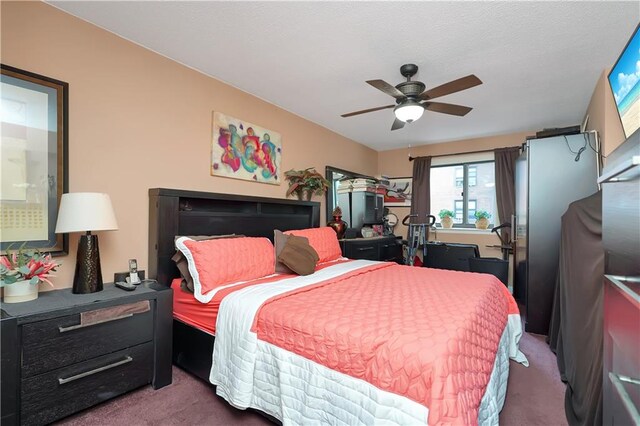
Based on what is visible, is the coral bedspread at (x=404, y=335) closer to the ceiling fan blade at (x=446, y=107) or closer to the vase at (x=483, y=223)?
the ceiling fan blade at (x=446, y=107)

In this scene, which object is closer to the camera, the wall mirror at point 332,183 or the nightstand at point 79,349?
the nightstand at point 79,349

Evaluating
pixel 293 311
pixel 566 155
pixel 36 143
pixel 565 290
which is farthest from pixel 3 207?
pixel 566 155

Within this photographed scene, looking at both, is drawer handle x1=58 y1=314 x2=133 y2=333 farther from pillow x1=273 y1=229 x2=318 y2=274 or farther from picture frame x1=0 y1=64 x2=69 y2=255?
pillow x1=273 y1=229 x2=318 y2=274

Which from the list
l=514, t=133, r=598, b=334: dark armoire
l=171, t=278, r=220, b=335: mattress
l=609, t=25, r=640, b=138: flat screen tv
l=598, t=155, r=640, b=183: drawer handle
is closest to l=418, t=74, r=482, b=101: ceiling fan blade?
l=609, t=25, r=640, b=138: flat screen tv

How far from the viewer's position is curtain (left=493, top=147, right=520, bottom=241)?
4.36 m

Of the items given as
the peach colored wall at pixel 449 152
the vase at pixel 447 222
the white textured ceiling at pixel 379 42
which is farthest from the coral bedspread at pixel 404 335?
the vase at pixel 447 222

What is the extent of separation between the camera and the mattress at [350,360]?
1.07 meters

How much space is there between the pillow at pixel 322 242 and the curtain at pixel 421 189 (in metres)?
2.38

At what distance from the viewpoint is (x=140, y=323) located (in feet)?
6.15

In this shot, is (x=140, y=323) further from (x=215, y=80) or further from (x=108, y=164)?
(x=215, y=80)

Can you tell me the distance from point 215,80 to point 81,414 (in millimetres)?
2706

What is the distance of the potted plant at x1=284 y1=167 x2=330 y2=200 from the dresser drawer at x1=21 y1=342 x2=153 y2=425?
7.38ft

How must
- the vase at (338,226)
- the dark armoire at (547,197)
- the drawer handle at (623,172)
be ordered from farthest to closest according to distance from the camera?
the vase at (338,226)
the dark armoire at (547,197)
the drawer handle at (623,172)

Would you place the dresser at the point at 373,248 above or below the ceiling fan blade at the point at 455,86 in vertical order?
below
